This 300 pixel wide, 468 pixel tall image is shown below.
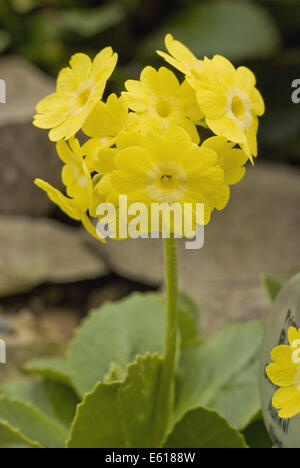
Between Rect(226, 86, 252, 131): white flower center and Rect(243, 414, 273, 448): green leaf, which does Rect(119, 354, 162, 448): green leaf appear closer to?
Rect(243, 414, 273, 448): green leaf

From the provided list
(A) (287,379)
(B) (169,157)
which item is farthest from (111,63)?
(A) (287,379)

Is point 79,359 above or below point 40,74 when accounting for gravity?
below

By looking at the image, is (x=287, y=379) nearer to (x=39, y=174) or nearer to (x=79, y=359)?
(x=79, y=359)

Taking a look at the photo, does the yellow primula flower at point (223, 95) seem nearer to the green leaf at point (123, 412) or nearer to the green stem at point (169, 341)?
the green stem at point (169, 341)

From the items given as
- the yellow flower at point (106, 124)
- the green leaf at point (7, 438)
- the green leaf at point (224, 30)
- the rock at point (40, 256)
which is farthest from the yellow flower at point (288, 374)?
the green leaf at point (224, 30)

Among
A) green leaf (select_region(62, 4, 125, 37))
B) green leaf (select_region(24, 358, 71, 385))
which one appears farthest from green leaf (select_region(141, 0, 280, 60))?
green leaf (select_region(24, 358, 71, 385))
